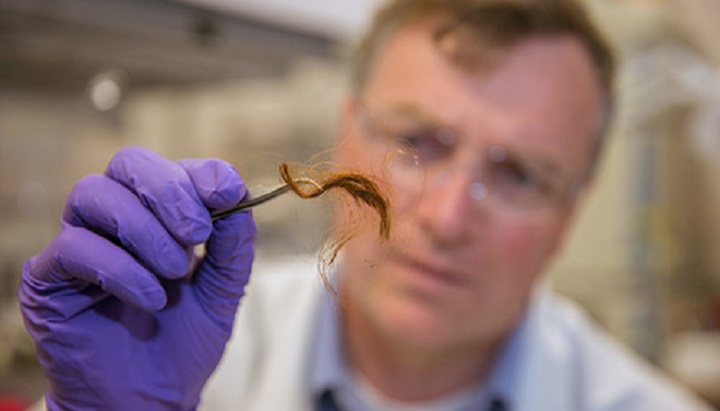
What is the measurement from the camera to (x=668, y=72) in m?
2.05

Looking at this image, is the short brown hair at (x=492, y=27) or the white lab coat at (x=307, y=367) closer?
the short brown hair at (x=492, y=27)

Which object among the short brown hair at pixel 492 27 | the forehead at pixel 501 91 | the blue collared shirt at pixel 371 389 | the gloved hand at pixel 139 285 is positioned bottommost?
the blue collared shirt at pixel 371 389

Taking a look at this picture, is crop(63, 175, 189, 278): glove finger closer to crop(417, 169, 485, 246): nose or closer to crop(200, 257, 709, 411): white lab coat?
crop(417, 169, 485, 246): nose

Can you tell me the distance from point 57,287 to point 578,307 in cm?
213

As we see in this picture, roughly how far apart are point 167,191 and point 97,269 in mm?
93

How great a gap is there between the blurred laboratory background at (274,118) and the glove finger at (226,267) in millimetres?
124

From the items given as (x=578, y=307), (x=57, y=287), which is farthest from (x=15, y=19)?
(x=578, y=307)

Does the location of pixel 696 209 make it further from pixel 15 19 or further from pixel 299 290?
pixel 15 19

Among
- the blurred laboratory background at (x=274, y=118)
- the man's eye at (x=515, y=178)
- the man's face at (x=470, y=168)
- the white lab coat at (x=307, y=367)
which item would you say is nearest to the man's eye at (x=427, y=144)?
the man's face at (x=470, y=168)

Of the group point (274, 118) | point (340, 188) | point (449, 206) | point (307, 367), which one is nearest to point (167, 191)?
point (340, 188)

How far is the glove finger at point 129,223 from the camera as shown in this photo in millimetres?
594

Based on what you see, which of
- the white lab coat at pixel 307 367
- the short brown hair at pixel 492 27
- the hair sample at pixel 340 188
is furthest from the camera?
the white lab coat at pixel 307 367

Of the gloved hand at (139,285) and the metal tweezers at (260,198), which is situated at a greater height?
the metal tweezers at (260,198)

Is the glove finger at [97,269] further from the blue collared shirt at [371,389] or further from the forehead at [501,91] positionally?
the blue collared shirt at [371,389]
